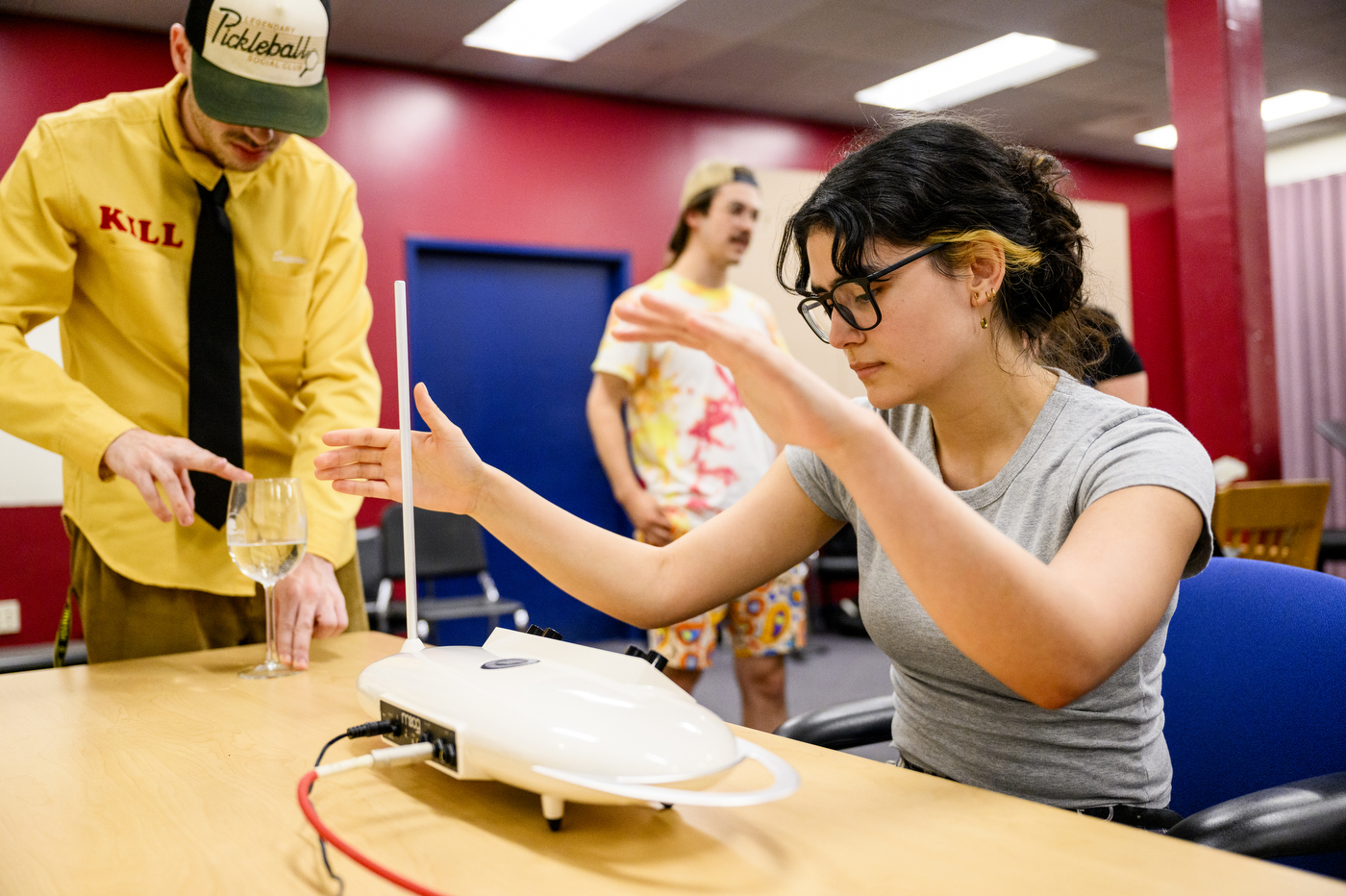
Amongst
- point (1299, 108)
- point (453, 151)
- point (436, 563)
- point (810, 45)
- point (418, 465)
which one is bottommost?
point (436, 563)

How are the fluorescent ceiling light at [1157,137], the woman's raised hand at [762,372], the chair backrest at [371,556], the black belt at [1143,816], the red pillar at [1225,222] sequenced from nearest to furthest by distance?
1. the woman's raised hand at [762,372]
2. the black belt at [1143,816]
3. the red pillar at [1225,222]
4. the chair backrest at [371,556]
5. the fluorescent ceiling light at [1157,137]

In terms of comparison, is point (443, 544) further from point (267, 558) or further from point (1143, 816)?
point (1143, 816)

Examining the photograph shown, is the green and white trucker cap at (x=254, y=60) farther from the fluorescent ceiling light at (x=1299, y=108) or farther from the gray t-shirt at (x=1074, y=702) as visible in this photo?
the fluorescent ceiling light at (x=1299, y=108)

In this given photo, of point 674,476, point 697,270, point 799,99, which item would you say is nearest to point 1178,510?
point 674,476

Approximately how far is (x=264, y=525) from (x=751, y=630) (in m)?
1.50

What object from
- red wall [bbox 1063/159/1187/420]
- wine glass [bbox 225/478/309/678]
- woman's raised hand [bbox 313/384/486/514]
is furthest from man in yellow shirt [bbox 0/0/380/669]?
red wall [bbox 1063/159/1187/420]

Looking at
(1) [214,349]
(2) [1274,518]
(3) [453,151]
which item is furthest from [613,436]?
(3) [453,151]

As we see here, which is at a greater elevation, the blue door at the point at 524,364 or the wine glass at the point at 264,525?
the blue door at the point at 524,364

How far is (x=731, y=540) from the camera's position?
1186mm

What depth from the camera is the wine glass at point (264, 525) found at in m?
1.23

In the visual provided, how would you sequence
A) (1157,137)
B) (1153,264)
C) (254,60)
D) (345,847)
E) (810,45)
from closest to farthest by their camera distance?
1. (345,847)
2. (254,60)
3. (810,45)
4. (1157,137)
5. (1153,264)

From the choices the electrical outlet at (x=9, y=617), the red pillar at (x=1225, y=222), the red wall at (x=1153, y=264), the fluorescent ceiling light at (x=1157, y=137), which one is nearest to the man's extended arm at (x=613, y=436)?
the red pillar at (x=1225, y=222)

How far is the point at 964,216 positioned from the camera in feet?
3.48

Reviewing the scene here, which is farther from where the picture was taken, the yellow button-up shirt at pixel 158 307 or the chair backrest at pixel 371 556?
the chair backrest at pixel 371 556
